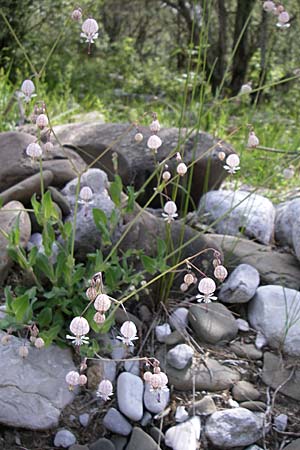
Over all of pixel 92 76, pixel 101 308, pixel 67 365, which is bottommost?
pixel 92 76

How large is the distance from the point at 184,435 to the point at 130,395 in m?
0.19

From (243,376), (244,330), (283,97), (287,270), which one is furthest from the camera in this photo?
(283,97)

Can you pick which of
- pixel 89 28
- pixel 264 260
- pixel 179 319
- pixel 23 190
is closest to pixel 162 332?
pixel 179 319

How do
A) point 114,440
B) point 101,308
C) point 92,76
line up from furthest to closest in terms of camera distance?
point 92,76 < point 114,440 < point 101,308

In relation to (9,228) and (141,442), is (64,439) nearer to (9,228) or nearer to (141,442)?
(141,442)

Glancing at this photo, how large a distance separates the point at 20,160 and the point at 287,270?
1.14 meters

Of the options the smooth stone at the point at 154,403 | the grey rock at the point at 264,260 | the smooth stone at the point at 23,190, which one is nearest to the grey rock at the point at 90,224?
the smooth stone at the point at 23,190

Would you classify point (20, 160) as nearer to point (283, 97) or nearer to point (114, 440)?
point (114, 440)

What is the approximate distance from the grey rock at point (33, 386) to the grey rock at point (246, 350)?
566 millimetres

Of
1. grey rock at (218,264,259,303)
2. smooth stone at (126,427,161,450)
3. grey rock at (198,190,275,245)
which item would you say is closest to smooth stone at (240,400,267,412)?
smooth stone at (126,427,161,450)

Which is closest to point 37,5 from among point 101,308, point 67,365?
point 67,365

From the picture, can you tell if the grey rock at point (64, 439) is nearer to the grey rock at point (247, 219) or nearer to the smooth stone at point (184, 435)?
the smooth stone at point (184, 435)

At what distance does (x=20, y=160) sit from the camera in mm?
2547

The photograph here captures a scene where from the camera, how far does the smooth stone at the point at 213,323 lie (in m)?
2.13
